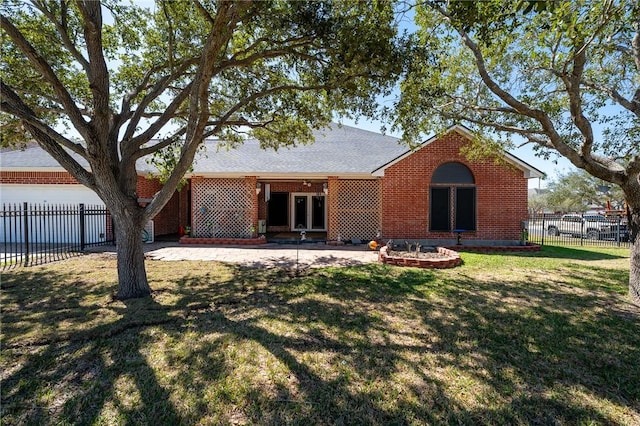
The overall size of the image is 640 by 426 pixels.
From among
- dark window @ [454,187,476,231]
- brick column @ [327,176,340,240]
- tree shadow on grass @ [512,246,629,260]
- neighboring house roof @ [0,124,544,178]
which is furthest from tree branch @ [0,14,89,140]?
tree shadow on grass @ [512,246,629,260]

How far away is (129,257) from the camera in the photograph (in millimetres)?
6035

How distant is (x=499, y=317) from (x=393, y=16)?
6157mm

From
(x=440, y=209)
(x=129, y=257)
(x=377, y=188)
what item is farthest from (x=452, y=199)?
(x=129, y=257)

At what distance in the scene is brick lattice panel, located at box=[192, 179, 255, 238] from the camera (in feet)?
46.5

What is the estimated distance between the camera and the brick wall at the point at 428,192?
1315 cm

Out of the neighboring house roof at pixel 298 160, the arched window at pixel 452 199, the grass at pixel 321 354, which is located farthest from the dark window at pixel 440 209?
the grass at pixel 321 354

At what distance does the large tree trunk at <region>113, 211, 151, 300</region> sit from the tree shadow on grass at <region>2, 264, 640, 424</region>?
1.23ft

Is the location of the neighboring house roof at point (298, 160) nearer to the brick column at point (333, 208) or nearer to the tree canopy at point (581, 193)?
the brick column at point (333, 208)

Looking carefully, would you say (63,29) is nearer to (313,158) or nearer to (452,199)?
(313,158)

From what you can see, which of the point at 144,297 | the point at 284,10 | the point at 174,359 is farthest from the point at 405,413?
the point at 284,10

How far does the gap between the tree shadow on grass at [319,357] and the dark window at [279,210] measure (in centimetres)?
1182

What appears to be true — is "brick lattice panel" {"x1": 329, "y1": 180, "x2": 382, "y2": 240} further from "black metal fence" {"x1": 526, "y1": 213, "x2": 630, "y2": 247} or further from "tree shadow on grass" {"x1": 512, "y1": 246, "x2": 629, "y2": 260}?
"black metal fence" {"x1": 526, "y1": 213, "x2": 630, "y2": 247}

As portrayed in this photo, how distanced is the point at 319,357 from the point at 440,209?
11.1 metres

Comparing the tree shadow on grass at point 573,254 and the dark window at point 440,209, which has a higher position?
the dark window at point 440,209
